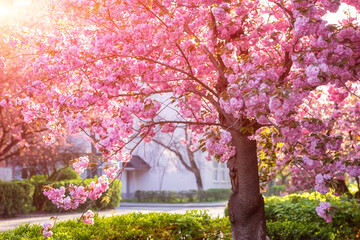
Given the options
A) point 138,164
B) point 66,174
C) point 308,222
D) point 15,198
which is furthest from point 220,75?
point 138,164

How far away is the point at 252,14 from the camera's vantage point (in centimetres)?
716

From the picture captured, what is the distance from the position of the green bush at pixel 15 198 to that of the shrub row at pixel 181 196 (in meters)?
12.7

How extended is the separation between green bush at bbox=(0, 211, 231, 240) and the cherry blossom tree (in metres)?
0.87

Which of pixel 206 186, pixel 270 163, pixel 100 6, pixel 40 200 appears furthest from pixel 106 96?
pixel 206 186

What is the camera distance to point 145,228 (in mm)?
7379

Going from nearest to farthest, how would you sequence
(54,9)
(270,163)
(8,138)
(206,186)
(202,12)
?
(202,12) → (54,9) → (270,163) → (8,138) → (206,186)

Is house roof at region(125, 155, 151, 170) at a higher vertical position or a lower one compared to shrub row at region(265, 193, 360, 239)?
higher

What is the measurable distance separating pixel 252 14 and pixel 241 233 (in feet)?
11.8

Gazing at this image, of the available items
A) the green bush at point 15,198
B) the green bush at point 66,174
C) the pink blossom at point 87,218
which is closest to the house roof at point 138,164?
the green bush at point 66,174

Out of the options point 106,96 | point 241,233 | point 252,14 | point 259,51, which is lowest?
point 241,233

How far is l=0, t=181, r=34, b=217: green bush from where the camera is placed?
20.6 meters

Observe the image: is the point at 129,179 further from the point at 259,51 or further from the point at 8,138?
the point at 259,51

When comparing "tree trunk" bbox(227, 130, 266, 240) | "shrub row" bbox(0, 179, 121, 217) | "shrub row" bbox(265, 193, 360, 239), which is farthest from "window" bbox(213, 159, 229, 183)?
"tree trunk" bbox(227, 130, 266, 240)

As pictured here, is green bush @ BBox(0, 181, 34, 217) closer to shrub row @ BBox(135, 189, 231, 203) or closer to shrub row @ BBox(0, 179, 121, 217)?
shrub row @ BBox(0, 179, 121, 217)
